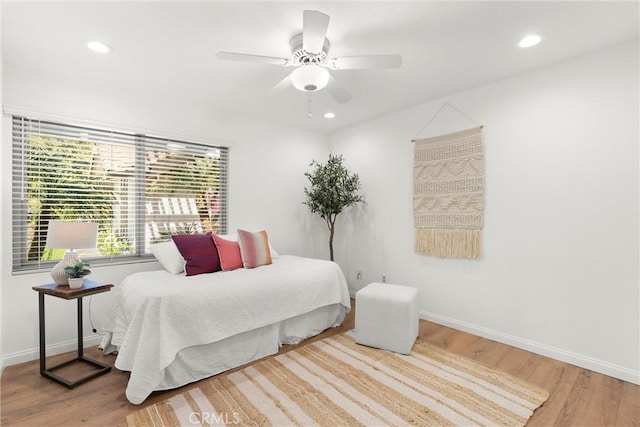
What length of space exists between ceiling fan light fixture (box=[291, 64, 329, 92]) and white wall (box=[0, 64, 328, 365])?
186cm

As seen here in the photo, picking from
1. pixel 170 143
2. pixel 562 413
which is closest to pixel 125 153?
pixel 170 143

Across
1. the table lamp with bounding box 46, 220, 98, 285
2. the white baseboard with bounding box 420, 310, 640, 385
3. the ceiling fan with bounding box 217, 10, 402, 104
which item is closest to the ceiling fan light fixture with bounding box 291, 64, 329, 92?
the ceiling fan with bounding box 217, 10, 402, 104

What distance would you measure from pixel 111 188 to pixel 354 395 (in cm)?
289

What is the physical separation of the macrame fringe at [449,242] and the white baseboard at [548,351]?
738 millimetres

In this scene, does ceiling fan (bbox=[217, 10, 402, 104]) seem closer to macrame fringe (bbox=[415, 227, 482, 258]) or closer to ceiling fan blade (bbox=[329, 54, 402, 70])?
ceiling fan blade (bbox=[329, 54, 402, 70])

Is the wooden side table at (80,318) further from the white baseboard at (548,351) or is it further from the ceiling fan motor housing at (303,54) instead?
the white baseboard at (548,351)

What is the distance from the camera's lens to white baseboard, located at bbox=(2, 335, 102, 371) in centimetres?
246

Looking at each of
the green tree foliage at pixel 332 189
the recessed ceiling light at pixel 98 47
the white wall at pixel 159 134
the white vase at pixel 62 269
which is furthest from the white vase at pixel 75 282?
the green tree foliage at pixel 332 189

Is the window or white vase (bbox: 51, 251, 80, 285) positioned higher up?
the window

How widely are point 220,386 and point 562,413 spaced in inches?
89.1

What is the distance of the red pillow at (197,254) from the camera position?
279 cm

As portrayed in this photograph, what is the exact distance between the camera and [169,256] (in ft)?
9.55

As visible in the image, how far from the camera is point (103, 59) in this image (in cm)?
248

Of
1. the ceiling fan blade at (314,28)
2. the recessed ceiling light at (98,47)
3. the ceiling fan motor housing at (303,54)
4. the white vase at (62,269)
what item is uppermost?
the recessed ceiling light at (98,47)
